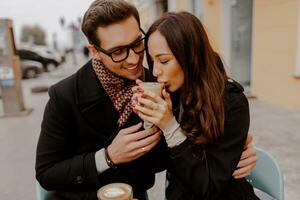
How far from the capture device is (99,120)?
165 centimetres

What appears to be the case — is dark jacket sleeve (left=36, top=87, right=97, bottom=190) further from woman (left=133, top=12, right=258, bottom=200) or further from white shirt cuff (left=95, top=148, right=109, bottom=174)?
woman (left=133, top=12, right=258, bottom=200)

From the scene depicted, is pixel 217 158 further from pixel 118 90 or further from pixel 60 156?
pixel 60 156

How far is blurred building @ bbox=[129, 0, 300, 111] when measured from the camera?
5809 millimetres

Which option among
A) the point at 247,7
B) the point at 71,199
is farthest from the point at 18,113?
the point at 71,199

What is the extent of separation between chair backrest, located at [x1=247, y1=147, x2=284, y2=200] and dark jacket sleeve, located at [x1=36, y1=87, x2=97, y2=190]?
2.82 ft

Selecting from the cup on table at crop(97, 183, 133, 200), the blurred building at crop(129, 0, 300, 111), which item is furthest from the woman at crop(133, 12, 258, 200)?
the blurred building at crop(129, 0, 300, 111)

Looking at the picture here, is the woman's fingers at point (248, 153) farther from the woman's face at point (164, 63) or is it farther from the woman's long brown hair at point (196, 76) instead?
the woman's face at point (164, 63)

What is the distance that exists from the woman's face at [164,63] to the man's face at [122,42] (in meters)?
0.12

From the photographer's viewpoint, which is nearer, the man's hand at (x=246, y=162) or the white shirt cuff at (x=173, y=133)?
the white shirt cuff at (x=173, y=133)

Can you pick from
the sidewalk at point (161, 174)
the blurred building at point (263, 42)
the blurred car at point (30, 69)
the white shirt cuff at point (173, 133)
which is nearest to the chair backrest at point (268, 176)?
the white shirt cuff at point (173, 133)

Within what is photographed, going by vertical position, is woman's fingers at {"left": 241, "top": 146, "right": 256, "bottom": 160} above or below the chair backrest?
above

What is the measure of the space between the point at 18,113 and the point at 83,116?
629cm

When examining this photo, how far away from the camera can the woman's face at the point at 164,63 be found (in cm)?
141

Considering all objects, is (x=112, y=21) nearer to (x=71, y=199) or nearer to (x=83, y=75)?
(x=83, y=75)
